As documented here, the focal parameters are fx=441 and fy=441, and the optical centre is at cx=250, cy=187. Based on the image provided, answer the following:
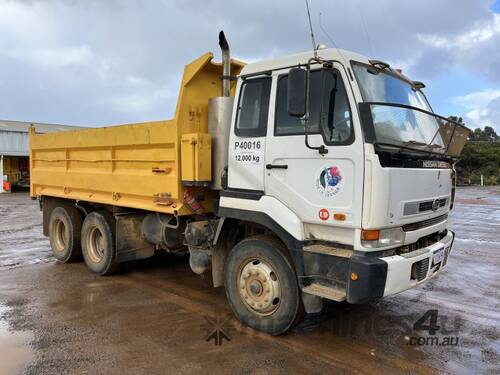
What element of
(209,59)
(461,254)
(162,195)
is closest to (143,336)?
(162,195)

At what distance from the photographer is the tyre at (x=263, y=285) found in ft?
14.2

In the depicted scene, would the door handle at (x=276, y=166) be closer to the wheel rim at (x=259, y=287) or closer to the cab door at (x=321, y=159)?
the cab door at (x=321, y=159)

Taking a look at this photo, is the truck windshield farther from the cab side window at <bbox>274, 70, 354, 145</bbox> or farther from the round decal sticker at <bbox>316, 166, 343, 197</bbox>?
the round decal sticker at <bbox>316, 166, 343, 197</bbox>

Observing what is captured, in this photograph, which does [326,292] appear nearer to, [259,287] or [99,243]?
[259,287]

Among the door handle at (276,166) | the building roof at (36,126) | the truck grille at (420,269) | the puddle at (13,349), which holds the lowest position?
the puddle at (13,349)

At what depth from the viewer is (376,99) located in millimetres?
4098

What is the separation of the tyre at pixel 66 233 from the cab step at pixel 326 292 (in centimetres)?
504

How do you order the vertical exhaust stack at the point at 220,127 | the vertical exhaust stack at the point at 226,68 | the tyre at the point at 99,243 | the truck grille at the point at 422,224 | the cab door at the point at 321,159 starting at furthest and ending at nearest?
1. the tyre at the point at 99,243
2. the vertical exhaust stack at the point at 226,68
3. the vertical exhaust stack at the point at 220,127
4. the truck grille at the point at 422,224
5. the cab door at the point at 321,159

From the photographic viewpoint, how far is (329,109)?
3971mm

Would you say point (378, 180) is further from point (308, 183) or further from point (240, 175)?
point (240, 175)

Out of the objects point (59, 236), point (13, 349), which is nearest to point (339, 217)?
point (13, 349)

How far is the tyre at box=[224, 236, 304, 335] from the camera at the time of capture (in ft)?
14.2

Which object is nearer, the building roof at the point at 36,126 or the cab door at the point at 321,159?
the cab door at the point at 321,159

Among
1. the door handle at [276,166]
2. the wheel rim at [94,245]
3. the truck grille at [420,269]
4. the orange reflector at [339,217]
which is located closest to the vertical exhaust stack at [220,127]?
the door handle at [276,166]
